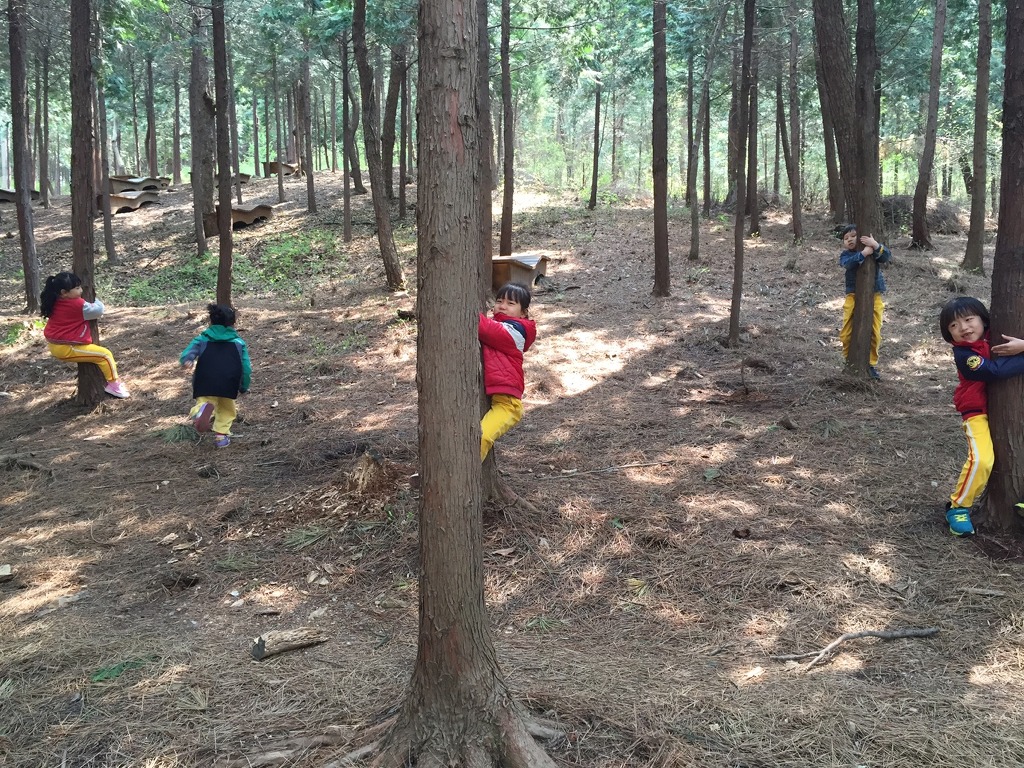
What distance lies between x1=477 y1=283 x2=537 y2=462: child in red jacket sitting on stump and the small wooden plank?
1632mm

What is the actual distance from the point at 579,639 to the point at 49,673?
2808mm

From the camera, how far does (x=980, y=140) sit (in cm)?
1423

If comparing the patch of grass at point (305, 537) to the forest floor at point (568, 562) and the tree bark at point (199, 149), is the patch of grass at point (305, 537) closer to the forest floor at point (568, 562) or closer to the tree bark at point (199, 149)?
the forest floor at point (568, 562)

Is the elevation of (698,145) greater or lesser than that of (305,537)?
greater

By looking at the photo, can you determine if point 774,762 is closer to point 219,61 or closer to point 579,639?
point 579,639

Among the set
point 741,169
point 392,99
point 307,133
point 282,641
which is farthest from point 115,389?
point 307,133

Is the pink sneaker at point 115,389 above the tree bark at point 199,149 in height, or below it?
below

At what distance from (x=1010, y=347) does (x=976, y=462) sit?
779 mm

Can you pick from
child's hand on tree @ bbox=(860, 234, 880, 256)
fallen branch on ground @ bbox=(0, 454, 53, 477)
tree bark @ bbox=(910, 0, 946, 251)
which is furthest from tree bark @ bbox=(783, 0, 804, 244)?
fallen branch on ground @ bbox=(0, 454, 53, 477)

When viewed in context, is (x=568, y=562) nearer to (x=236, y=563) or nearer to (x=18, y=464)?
(x=236, y=563)

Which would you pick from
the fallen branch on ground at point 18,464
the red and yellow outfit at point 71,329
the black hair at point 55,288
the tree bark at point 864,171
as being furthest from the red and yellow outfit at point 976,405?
the black hair at point 55,288

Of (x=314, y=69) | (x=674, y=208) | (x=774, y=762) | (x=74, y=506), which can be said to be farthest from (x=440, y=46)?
(x=314, y=69)

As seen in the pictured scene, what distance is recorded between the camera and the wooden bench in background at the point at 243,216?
2111cm

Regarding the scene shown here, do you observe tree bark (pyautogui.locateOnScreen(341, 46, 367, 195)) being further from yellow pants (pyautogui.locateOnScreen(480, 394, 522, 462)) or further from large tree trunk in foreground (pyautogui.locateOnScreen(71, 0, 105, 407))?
yellow pants (pyautogui.locateOnScreen(480, 394, 522, 462))
